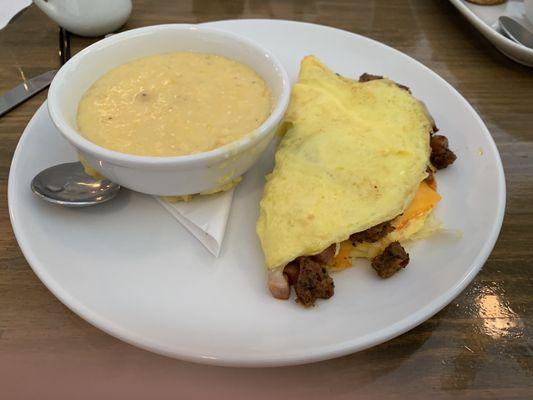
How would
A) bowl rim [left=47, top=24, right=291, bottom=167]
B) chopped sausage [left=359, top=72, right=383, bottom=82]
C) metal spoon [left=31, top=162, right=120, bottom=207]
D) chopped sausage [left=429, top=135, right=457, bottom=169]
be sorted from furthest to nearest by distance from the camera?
chopped sausage [left=359, top=72, right=383, bottom=82], chopped sausage [left=429, top=135, right=457, bottom=169], metal spoon [left=31, top=162, right=120, bottom=207], bowl rim [left=47, top=24, right=291, bottom=167]

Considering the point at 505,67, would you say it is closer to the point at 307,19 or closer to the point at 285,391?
→ the point at 307,19

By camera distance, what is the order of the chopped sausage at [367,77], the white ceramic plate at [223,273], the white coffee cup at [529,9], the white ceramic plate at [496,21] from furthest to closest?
the white coffee cup at [529,9] → the white ceramic plate at [496,21] → the chopped sausage at [367,77] → the white ceramic plate at [223,273]

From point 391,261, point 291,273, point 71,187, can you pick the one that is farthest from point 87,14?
point 391,261

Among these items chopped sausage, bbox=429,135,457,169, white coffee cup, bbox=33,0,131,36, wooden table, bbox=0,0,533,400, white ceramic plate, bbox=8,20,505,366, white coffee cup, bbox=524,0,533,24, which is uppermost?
white coffee cup, bbox=524,0,533,24

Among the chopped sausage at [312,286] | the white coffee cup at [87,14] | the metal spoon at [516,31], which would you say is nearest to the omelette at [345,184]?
the chopped sausage at [312,286]

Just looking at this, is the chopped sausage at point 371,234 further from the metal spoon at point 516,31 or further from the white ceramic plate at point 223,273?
the metal spoon at point 516,31

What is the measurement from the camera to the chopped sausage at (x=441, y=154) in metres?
1.43

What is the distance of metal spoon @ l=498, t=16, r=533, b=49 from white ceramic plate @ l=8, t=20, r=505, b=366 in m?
0.84

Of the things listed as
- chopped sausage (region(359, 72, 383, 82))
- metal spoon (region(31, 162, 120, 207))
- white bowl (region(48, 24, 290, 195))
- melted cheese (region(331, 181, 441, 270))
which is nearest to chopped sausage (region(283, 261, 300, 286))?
melted cheese (region(331, 181, 441, 270))

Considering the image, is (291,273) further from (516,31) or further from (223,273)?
(516,31)

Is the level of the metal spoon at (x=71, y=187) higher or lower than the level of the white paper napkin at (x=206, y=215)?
higher

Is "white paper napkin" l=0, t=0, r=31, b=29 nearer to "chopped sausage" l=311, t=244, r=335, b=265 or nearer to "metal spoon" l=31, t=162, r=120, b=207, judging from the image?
"metal spoon" l=31, t=162, r=120, b=207

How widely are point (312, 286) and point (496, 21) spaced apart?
1.85 meters

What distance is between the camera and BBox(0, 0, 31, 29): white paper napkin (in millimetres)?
2234
